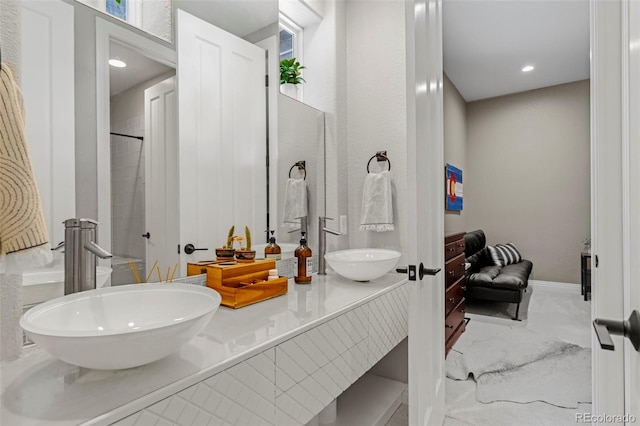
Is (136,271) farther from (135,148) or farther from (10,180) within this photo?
(10,180)

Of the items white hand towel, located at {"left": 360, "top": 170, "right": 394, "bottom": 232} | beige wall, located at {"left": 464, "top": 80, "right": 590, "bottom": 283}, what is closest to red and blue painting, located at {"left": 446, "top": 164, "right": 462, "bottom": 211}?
beige wall, located at {"left": 464, "top": 80, "right": 590, "bottom": 283}

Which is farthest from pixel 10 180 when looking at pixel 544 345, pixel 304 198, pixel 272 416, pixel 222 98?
pixel 544 345

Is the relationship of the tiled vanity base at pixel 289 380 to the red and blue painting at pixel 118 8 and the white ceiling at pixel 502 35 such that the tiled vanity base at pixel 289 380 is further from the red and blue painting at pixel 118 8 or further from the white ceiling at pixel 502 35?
the white ceiling at pixel 502 35

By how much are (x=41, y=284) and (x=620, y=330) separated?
153 centimetres

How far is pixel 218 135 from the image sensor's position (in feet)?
5.63

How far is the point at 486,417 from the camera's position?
78.3 inches

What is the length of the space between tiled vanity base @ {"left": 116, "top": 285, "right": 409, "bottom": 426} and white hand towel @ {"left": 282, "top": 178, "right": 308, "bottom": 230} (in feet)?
2.48

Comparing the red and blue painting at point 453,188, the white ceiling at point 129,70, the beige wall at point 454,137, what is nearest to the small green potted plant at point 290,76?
the white ceiling at point 129,70

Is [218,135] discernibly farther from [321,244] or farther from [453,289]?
[453,289]

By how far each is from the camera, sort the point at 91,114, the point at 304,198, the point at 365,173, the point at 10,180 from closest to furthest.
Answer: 1. the point at 10,180
2. the point at 91,114
3. the point at 304,198
4. the point at 365,173

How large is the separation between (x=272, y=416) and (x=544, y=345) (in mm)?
2852

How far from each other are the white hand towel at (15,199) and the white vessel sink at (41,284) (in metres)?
0.36

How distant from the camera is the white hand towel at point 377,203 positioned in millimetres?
2256

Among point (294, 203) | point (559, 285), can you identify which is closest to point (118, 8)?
point (294, 203)
